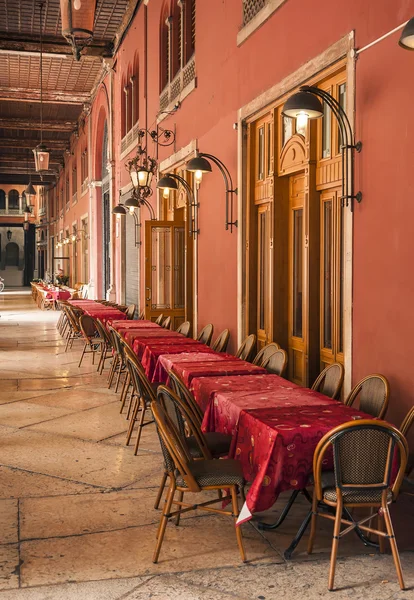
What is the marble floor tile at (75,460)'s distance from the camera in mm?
5207

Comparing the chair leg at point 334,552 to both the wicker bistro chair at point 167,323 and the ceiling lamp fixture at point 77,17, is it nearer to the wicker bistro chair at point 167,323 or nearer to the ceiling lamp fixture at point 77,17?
the ceiling lamp fixture at point 77,17

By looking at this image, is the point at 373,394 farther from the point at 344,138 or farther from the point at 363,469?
the point at 344,138

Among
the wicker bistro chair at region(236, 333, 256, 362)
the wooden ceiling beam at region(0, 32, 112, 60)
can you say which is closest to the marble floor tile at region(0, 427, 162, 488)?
the wicker bistro chair at region(236, 333, 256, 362)

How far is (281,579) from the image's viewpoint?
3.47m

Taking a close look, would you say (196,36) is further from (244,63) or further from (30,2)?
(30,2)

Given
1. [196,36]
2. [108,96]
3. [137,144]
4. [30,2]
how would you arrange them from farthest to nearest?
1. [108,96]
2. [137,144]
3. [30,2]
4. [196,36]

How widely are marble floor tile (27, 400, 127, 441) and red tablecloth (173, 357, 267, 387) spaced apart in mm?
1030

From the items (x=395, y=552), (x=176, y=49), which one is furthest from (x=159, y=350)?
(x=176, y=49)

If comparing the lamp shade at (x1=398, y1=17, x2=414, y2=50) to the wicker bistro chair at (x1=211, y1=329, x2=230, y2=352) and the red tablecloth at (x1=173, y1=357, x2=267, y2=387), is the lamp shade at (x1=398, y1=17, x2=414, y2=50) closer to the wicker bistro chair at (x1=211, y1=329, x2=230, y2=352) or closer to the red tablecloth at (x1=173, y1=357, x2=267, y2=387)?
the red tablecloth at (x1=173, y1=357, x2=267, y2=387)

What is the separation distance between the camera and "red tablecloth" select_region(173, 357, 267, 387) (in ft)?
18.9

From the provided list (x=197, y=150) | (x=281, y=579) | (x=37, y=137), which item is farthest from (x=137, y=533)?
(x=37, y=137)

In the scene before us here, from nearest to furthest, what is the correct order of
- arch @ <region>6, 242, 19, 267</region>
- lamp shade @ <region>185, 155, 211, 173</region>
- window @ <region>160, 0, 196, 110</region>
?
lamp shade @ <region>185, 155, 211, 173</region>, window @ <region>160, 0, 196, 110</region>, arch @ <region>6, 242, 19, 267</region>

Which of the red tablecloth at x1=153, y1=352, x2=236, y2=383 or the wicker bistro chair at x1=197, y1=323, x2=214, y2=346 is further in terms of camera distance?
the wicker bistro chair at x1=197, y1=323, x2=214, y2=346

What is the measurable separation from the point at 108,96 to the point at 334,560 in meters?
15.6
